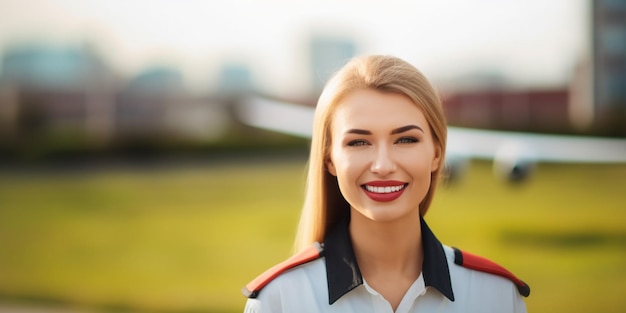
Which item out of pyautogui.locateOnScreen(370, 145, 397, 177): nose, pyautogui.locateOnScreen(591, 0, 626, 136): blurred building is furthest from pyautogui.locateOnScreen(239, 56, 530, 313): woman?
pyautogui.locateOnScreen(591, 0, 626, 136): blurred building

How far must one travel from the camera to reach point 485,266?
6.77ft

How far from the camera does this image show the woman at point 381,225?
1.95 metres

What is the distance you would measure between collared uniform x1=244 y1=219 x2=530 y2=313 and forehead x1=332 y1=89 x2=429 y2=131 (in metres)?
0.38

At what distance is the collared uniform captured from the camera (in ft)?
6.46

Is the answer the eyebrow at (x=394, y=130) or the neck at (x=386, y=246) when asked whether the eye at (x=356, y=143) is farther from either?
the neck at (x=386, y=246)

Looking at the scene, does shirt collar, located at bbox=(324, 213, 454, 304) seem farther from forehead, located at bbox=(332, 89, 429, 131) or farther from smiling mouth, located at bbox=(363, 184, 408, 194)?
forehead, located at bbox=(332, 89, 429, 131)

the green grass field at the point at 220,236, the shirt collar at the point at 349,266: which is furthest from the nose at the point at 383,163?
the green grass field at the point at 220,236

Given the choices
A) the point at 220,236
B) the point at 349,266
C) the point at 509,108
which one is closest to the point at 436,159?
the point at 349,266

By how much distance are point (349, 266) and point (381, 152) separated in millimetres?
352

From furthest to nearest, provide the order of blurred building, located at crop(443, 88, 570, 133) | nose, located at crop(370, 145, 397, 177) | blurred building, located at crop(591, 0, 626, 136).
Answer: blurred building, located at crop(591, 0, 626, 136)
blurred building, located at crop(443, 88, 570, 133)
nose, located at crop(370, 145, 397, 177)

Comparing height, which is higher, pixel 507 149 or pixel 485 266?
pixel 507 149

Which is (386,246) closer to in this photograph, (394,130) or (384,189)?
(384,189)

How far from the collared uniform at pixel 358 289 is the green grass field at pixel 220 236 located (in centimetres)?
515

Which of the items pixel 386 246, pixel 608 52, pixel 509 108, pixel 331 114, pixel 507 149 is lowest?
pixel 386 246
